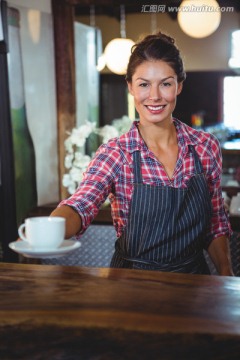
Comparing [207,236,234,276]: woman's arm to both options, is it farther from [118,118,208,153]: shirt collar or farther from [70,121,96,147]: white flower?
[70,121,96,147]: white flower

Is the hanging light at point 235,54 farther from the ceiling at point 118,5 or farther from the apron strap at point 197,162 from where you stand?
the apron strap at point 197,162

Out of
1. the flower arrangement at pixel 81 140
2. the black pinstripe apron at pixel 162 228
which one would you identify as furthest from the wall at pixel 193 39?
the black pinstripe apron at pixel 162 228

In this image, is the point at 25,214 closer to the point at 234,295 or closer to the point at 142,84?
the point at 142,84

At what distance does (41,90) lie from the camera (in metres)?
4.61

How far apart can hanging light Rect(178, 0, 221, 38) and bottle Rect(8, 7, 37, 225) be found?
1.82 m

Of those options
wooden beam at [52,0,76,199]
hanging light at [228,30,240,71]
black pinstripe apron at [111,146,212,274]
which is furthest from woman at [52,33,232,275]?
hanging light at [228,30,240,71]

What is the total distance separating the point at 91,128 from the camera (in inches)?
163

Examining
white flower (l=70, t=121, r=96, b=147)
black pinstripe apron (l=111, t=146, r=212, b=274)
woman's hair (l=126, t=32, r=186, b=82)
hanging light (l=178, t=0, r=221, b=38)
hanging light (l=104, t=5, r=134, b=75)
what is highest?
hanging light (l=178, t=0, r=221, b=38)

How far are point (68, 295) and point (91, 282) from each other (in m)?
0.14

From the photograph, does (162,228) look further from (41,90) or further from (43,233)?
(41,90)

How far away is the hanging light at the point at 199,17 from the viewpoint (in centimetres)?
525

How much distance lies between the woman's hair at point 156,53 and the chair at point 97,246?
1987 millimetres

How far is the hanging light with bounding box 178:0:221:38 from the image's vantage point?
525 centimetres

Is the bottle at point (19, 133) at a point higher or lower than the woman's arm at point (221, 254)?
higher
